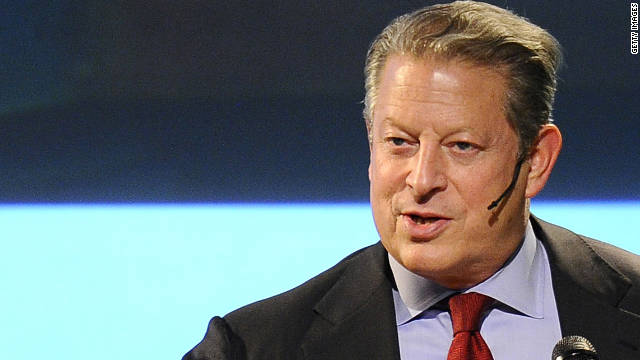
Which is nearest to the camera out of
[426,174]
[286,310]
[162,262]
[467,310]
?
[426,174]

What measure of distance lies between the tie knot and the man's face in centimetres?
6

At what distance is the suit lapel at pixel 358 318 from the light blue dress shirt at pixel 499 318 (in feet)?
0.11

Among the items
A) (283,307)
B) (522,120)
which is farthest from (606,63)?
(283,307)

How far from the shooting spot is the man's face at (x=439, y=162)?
6.16 feet

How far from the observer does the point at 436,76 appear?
6.19ft

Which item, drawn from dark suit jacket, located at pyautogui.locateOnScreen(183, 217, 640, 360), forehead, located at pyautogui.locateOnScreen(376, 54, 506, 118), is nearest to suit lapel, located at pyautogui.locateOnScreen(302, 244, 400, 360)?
dark suit jacket, located at pyautogui.locateOnScreen(183, 217, 640, 360)

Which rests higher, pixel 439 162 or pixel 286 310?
pixel 439 162

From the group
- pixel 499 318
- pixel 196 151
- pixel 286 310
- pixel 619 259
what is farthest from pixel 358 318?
pixel 196 151

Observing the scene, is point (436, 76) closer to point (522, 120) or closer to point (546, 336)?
point (522, 120)

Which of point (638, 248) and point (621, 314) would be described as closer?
point (621, 314)

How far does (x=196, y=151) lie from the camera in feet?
9.68

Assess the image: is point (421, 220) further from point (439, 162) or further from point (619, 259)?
point (619, 259)

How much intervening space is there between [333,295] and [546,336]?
371 millimetres

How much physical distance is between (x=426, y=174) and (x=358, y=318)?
12.5 inches
